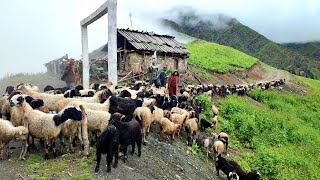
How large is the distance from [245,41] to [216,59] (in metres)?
71.2

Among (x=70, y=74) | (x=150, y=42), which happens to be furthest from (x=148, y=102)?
(x=150, y=42)

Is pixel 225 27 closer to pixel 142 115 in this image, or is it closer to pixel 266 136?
pixel 266 136

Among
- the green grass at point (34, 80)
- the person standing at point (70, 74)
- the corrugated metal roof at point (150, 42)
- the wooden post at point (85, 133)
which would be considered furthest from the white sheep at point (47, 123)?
the corrugated metal roof at point (150, 42)

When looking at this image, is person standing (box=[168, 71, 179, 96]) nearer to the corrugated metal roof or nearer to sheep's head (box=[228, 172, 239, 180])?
sheep's head (box=[228, 172, 239, 180])

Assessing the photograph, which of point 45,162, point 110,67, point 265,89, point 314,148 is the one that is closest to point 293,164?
point 314,148

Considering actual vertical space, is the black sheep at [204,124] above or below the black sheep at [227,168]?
above

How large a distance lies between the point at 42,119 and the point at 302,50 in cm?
16001

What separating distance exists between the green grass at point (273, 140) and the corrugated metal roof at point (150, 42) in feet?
26.3

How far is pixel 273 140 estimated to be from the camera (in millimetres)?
20266

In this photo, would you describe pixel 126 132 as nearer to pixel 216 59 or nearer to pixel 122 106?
pixel 122 106

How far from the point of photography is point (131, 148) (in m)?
10.3

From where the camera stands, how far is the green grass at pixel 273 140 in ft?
48.5

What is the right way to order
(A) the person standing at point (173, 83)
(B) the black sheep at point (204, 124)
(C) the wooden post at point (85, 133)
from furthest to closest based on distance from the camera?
1. (A) the person standing at point (173, 83)
2. (B) the black sheep at point (204, 124)
3. (C) the wooden post at point (85, 133)

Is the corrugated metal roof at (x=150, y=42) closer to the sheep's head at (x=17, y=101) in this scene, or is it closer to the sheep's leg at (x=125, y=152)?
the sheep's head at (x=17, y=101)
